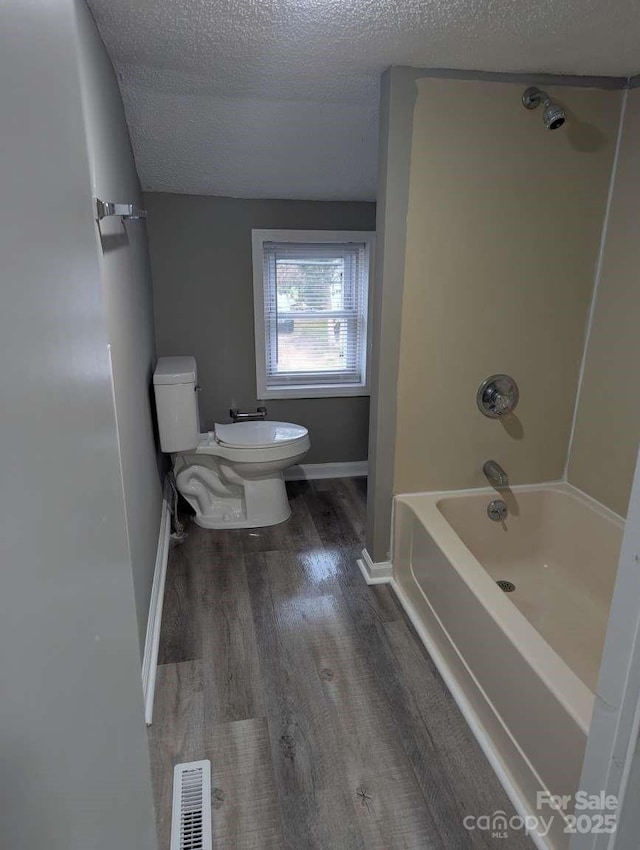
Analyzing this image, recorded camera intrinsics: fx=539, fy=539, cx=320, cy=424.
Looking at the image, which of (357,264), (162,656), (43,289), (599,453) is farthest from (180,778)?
(357,264)

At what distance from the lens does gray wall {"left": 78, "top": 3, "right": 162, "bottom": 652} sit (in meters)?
1.53

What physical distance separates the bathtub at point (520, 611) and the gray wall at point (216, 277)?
1516 millimetres

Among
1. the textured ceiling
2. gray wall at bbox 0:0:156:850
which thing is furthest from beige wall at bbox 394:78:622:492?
gray wall at bbox 0:0:156:850

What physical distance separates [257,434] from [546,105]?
2.00 metres

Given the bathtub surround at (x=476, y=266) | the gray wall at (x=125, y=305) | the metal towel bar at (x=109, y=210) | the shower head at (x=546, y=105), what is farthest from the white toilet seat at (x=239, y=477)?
the shower head at (x=546, y=105)

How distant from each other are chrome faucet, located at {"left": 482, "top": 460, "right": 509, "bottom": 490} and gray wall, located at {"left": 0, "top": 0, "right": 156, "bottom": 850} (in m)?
1.86

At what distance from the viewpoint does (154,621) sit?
2102 millimetres

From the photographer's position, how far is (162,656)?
6.65 feet

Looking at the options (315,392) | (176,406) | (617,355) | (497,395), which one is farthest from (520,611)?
(315,392)

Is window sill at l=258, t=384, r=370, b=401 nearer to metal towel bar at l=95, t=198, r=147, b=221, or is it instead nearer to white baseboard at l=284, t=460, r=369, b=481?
white baseboard at l=284, t=460, r=369, b=481

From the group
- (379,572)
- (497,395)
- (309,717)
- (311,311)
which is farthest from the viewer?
(311,311)

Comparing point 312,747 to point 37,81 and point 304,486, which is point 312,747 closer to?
point 37,81

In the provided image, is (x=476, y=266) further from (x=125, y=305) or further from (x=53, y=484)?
(x=53, y=484)

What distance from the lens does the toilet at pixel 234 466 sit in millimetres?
2896
